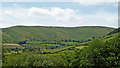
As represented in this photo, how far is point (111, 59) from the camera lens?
7.17m

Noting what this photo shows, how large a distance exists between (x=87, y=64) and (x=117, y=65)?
143cm

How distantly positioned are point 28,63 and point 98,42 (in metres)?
3.99

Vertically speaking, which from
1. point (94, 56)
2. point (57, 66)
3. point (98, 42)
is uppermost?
point (98, 42)

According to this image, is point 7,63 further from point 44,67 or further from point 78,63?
point 78,63

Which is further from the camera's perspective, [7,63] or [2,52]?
[2,52]

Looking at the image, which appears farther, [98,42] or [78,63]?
[98,42]

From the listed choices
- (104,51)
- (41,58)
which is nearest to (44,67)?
(41,58)

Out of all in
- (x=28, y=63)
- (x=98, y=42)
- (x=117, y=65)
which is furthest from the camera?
(x=98, y=42)

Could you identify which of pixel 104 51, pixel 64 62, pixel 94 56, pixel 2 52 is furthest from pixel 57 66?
pixel 2 52

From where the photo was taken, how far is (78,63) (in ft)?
25.1

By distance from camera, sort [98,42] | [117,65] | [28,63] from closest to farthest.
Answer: [117,65]
[28,63]
[98,42]

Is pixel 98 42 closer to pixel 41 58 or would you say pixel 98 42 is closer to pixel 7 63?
pixel 41 58

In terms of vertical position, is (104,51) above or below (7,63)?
above

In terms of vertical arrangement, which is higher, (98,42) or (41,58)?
(98,42)
